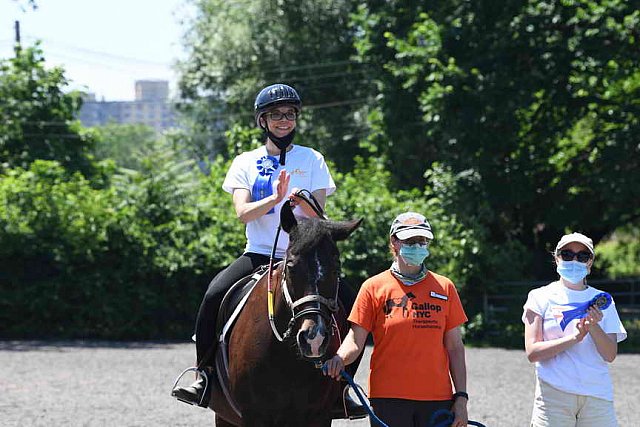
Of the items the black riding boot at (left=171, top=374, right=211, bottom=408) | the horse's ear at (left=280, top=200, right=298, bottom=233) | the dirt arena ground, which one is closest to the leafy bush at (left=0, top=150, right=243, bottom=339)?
the dirt arena ground

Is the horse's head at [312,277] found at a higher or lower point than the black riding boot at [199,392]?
higher

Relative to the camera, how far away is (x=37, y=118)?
32.8m

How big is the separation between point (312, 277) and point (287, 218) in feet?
1.54

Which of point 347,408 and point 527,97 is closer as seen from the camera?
point 347,408

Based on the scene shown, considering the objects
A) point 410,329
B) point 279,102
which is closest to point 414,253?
point 410,329

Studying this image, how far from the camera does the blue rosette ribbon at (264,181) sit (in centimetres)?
639

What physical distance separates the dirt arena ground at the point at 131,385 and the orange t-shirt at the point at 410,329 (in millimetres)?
5376

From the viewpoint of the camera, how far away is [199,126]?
39.4 m

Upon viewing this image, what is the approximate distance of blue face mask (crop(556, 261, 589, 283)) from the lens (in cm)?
544

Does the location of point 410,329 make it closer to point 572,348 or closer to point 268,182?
point 572,348

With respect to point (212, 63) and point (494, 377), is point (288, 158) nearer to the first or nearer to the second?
point (494, 377)

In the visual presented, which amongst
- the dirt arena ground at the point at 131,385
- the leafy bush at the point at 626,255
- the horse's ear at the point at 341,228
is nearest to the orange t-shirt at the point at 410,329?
the horse's ear at the point at 341,228

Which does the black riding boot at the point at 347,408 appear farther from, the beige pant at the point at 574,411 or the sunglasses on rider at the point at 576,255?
the sunglasses on rider at the point at 576,255

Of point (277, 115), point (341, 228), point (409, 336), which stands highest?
point (277, 115)
